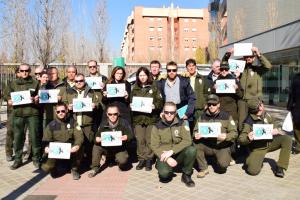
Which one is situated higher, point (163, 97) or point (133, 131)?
point (163, 97)

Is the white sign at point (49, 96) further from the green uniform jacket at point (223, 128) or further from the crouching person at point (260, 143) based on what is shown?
the crouching person at point (260, 143)

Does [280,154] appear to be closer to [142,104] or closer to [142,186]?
[142,186]

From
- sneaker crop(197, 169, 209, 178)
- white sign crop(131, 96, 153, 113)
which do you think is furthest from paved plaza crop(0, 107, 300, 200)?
white sign crop(131, 96, 153, 113)

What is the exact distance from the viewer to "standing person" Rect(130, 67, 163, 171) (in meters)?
7.22

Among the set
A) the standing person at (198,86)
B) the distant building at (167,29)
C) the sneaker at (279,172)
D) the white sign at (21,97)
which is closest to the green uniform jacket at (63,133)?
the white sign at (21,97)

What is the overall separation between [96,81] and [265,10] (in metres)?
22.6

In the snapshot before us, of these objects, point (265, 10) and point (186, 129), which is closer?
point (186, 129)

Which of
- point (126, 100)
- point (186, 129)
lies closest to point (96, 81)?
point (126, 100)

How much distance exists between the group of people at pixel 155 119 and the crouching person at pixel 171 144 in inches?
0.7

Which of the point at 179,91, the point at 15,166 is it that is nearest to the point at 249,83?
the point at 179,91

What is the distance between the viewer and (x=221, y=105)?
7.52 meters

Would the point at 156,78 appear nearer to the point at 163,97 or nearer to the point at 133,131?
the point at 163,97

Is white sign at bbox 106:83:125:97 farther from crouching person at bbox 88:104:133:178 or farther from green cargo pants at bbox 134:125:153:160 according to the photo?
green cargo pants at bbox 134:125:153:160

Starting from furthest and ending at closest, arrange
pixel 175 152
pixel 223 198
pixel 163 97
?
pixel 163 97
pixel 175 152
pixel 223 198
